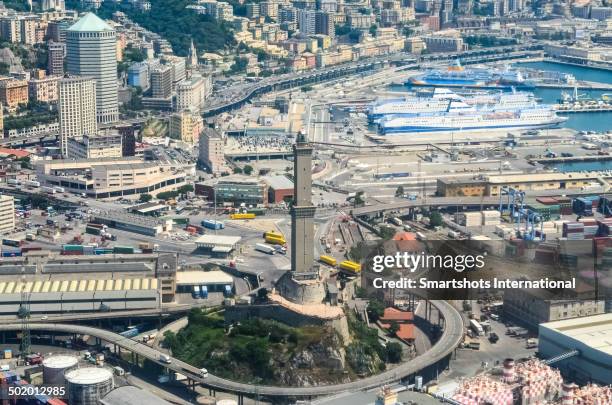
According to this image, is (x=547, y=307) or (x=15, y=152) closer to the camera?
(x=547, y=307)

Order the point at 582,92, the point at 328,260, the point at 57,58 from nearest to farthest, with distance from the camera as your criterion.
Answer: the point at 328,260 < the point at 57,58 < the point at 582,92

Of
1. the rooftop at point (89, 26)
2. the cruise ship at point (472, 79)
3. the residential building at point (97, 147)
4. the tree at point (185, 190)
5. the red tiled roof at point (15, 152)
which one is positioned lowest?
the tree at point (185, 190)

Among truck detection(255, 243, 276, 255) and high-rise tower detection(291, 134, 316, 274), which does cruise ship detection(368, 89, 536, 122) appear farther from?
high-rise tower detection(291, 134, 316, 274)


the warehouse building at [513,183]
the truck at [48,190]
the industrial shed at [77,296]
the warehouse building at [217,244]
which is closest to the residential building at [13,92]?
the truck at [48,190]

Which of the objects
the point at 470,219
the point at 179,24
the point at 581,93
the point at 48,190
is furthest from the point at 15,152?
the point at 581,93

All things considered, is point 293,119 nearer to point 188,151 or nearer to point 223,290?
point 188,151

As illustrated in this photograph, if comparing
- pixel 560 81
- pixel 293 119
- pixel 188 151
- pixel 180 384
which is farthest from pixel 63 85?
pixel 560 81

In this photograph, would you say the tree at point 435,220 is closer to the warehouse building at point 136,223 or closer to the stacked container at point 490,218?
the stacked container at point 490,218

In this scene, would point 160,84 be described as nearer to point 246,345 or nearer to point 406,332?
point 406,332
